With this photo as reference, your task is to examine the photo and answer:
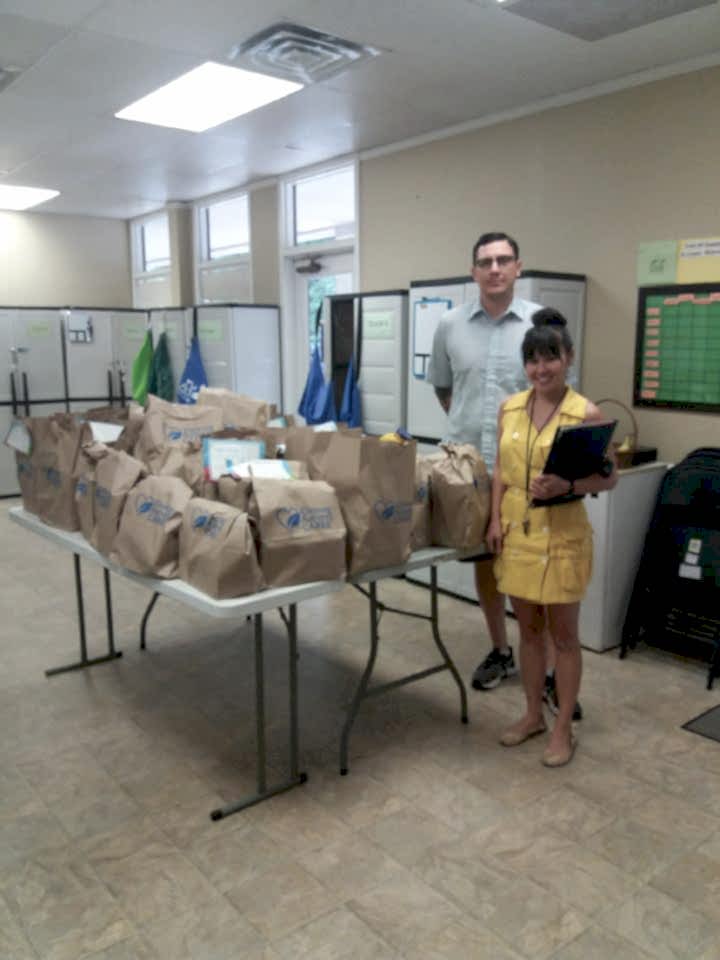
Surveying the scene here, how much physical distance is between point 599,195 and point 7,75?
118 inches

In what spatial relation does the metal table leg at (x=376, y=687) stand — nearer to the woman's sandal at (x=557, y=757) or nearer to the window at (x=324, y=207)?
the woman's sandal at (x=557, y=757)

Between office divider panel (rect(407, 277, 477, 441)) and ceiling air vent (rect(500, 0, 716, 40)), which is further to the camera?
office divider panel (rect(407, 277, 477, 441))

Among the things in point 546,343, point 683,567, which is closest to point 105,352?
point 683,567

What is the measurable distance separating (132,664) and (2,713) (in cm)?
59

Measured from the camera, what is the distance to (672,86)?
3.60 meters

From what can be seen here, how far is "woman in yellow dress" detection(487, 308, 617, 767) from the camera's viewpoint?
91.6 inches

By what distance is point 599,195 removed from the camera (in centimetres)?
396

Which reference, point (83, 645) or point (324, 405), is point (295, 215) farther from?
point (83, 645)

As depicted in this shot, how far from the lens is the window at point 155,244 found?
7.95 m

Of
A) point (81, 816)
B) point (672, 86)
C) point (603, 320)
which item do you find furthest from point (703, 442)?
point (81, 816)

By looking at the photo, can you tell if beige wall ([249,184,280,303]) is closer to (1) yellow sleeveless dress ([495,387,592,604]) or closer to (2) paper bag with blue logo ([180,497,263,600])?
(1) yellow sleeveless dress ([495,387,592,604])

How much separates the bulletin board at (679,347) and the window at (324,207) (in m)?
2.50

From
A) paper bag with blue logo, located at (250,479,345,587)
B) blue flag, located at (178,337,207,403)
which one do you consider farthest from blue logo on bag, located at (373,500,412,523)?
blue flag, located at (178,337,207,403)

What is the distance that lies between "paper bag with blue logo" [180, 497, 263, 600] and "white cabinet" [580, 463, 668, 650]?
1924 mm
